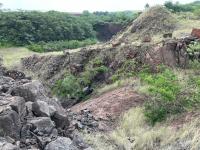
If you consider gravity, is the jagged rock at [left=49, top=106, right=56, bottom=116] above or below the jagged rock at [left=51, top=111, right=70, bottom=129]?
above

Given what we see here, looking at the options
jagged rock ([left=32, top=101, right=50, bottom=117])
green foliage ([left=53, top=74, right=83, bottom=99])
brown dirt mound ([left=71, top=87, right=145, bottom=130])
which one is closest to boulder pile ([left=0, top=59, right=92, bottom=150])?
jagged rock ([left=32, top=101, right=50, bottom=117])

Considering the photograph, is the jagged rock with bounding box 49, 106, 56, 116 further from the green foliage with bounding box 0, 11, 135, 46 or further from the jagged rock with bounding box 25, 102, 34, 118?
the green foliage with bounding box 0, 11, 135, 46

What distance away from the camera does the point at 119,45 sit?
72.3 feet

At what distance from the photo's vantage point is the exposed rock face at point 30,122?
1069cm

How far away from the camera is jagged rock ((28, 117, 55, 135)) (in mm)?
11312

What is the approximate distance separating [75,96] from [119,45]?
13.0ft

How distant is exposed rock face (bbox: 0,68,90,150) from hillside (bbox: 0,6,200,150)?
0.08 feet

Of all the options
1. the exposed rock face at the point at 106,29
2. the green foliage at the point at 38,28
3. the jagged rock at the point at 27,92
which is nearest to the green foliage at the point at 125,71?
the jagged rock at the point at 27,92

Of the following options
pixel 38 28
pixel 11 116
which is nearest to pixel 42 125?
pixel 11 116

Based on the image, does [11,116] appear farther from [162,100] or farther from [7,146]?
[162,100]

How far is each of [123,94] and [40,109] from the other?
16.8ft

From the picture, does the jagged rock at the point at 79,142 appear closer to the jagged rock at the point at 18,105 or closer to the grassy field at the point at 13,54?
the jagged rock at the point at 18,105

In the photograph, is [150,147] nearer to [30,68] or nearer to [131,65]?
[131,65]

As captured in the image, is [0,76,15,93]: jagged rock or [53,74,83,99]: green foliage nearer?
[0,76,15,93]: jagged rock
